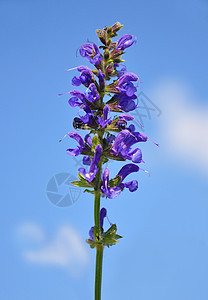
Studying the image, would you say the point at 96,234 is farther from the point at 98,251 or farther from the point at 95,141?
the point at 95,141

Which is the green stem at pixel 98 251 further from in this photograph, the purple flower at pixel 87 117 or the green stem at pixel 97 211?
the purple flower at pixel 87 117

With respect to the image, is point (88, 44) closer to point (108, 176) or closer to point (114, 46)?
point (114, 46)

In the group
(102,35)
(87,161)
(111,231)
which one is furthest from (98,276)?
(102,35)

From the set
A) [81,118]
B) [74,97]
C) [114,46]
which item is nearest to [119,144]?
[81,118]

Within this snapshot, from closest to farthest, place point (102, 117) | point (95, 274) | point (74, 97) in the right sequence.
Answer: point (95, 274) < point (102, 117) < point (74, 97)

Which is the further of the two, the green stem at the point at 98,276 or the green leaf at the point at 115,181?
the green leaf at the point at 115,181

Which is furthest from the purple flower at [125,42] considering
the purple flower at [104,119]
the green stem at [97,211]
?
the green stem at [97,211]

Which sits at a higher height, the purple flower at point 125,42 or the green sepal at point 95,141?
the purple flower at point 125,42
